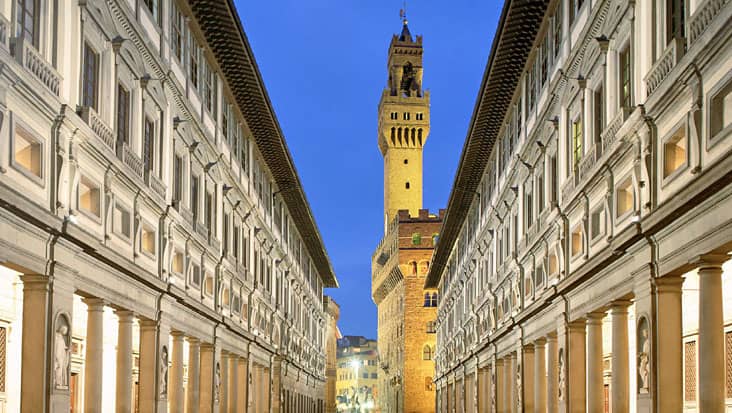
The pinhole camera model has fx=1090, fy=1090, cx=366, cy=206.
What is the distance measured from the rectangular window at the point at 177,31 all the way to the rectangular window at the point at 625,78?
1338cm

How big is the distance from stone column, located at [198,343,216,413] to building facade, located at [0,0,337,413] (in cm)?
7

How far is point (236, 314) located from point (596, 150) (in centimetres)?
2271

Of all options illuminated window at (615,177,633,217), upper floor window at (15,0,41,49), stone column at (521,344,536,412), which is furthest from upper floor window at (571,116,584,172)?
upper floor window at (15,0,41,49)

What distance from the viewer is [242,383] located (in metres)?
49.2

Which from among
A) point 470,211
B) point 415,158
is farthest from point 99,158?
point 415,158

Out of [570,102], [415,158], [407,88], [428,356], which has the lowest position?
[428,356]

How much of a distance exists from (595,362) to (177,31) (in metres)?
15.6

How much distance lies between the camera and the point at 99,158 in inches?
926

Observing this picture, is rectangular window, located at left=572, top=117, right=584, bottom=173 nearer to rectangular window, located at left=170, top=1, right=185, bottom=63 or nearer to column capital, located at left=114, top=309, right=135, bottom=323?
rectangular window, located at left=170, top=1, right=185, bottom=63

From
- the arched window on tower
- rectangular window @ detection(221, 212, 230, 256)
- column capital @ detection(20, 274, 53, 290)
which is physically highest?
rectangular window @ detection(221, 212, 230, 256)

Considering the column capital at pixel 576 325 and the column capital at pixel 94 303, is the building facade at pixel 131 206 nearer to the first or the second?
the column capital at pixel 94 303

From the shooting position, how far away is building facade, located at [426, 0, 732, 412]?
1858 cm

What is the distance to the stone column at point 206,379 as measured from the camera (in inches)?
1548

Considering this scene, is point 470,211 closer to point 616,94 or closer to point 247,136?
Result: point 247,136
